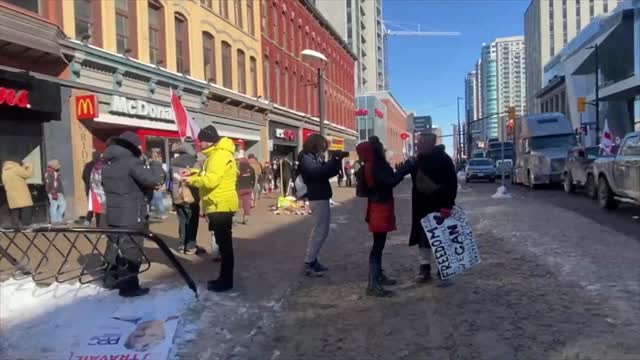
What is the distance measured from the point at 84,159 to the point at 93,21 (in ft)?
13.3

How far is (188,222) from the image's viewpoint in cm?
927

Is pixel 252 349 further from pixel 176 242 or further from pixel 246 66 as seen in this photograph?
pixel 246 66

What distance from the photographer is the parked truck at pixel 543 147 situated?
23047mm

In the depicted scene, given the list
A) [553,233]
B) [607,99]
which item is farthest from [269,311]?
[607,99]

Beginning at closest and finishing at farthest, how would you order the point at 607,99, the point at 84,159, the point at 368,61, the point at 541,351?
the point at 541,351
the point at 84,159
the point at 607,99
the point at 368,61

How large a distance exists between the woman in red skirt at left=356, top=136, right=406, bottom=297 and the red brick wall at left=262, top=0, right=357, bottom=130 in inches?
995

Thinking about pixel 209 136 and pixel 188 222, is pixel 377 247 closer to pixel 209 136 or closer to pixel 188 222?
pixel 209 136

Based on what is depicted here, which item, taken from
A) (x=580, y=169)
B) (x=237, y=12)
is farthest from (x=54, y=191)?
(x=237, y=12)

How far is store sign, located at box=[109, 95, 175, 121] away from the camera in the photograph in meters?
16.5

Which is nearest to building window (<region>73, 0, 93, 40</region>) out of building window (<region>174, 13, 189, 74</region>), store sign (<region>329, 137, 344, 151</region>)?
building window (<region>174, 13, 189, 74</region>)

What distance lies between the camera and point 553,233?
10477mm

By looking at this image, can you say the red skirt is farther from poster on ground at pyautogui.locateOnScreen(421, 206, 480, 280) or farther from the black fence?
the black fence

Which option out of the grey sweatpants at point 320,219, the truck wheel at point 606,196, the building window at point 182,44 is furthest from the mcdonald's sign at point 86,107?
the truck wheel at point 606,196

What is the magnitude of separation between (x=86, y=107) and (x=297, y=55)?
24.4 meters
